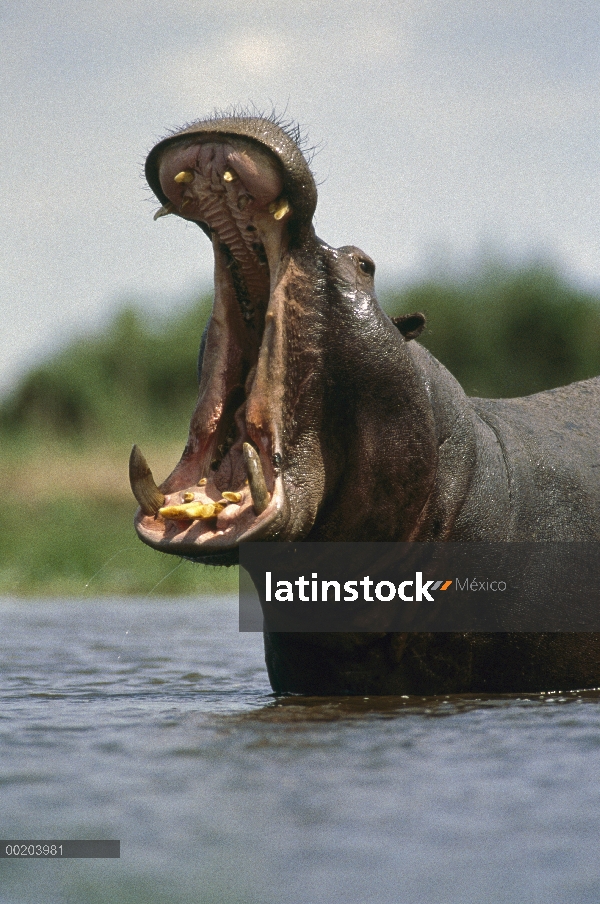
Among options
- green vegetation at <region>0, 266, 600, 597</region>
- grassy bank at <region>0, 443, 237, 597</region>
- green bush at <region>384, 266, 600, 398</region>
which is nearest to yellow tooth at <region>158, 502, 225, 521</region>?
green vegetation at <region>0, 266, 600, 597</region>

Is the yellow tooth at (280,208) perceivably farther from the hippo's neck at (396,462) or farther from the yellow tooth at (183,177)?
the hippo's neck at (396,462)

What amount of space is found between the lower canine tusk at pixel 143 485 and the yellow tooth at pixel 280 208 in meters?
Answer: 0.94

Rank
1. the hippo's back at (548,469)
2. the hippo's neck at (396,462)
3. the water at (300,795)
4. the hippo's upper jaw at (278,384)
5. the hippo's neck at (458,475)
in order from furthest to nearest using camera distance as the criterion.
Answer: the hippo's back at (548,469) → the hippo's neck at (458,475) → the hippo's neck at (396,462) → the hippo's upper jaw at (278,384) → the water at (300,795)

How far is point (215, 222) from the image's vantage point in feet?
17.2

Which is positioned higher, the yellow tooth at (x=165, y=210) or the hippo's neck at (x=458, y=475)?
the yellow tooth at (x=165, y=210)

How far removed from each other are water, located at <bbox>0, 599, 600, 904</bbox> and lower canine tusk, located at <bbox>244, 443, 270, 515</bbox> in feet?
2.47

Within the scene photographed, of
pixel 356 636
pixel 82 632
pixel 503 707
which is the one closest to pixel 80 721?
pixel 356 636

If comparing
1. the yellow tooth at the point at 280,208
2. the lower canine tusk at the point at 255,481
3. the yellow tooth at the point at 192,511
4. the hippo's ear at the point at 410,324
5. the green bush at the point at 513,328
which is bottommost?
the yellow tooth at the point at 192,511

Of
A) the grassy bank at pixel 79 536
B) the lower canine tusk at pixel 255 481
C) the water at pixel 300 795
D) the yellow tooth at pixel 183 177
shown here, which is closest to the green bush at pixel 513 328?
the grassy bank at pixel 79 536

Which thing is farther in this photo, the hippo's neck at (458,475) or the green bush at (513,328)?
the green bush at (513,328)

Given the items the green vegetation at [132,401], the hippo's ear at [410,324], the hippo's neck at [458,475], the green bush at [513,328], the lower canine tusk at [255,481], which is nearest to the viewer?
the lower canine tusk at [255,481]

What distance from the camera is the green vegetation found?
50.1ft

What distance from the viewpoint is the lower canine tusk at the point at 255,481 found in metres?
4.90

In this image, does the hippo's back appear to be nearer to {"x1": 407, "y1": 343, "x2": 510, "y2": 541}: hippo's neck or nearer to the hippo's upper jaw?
{"x1": 407, "y1": 343, "x2": 510, "y2": 541}: hippo's neck
